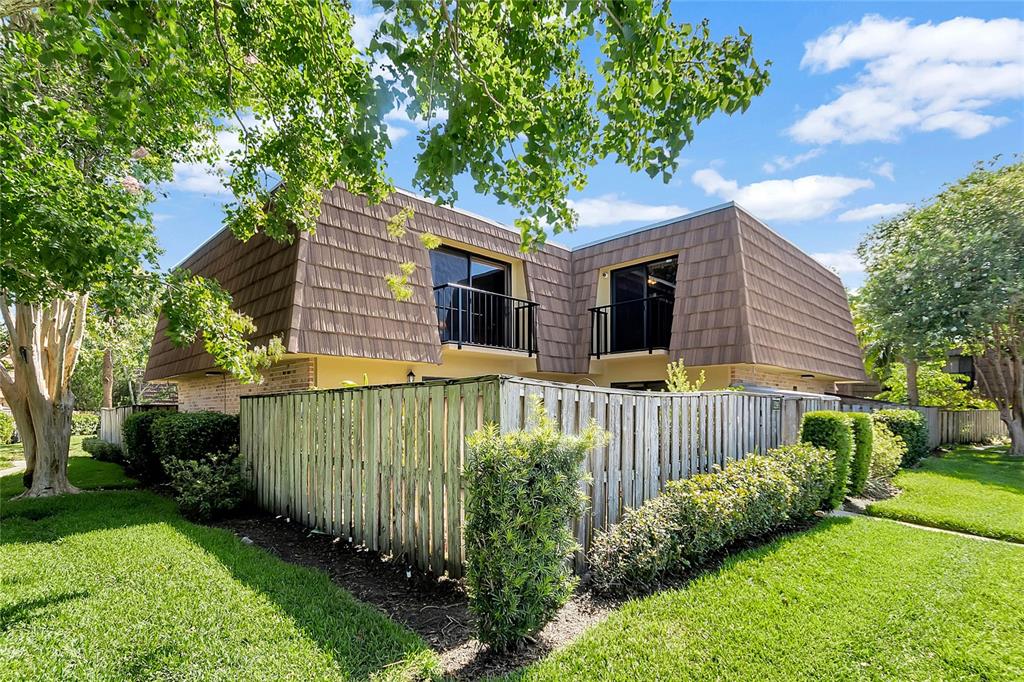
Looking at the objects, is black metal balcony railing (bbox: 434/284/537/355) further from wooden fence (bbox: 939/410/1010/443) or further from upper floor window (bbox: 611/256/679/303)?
wooden fence (bbox: 939/410/1010/443)

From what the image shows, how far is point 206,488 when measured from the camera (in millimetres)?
6602

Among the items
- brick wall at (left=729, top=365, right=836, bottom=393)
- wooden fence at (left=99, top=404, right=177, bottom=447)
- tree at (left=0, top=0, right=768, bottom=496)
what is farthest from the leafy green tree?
wooden fence at (left=99, top=404, right=177, bottom=447)

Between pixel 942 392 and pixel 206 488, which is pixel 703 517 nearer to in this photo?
pixel 206 488

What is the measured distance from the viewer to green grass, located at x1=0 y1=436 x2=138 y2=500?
360 inches

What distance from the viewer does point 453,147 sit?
412cm

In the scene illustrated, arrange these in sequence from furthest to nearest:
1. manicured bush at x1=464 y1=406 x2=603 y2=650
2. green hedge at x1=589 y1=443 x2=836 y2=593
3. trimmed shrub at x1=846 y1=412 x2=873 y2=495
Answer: trimmed shrub at x1=846 y1=412 x2=873 y2=495, green hedge at x1=589 y1=443 x2=836 y2=593, manicured bush at x1=464 y1=406 x2=603 y2=650

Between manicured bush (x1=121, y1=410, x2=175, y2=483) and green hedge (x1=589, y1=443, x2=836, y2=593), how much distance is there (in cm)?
906

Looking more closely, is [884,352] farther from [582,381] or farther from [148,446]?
[148,446]

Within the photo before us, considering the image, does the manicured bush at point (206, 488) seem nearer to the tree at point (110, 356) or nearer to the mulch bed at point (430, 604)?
the mulch bed at point (430, 604)

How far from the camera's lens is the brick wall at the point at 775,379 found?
10109mm

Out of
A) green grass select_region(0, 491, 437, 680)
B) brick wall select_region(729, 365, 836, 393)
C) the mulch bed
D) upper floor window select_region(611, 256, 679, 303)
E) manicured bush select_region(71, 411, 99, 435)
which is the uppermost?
upper floor window select_region(611, 256, 679, 303)

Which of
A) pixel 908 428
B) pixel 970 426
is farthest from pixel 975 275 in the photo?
pixel 970 426

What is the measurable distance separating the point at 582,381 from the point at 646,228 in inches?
166

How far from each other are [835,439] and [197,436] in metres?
9.42
